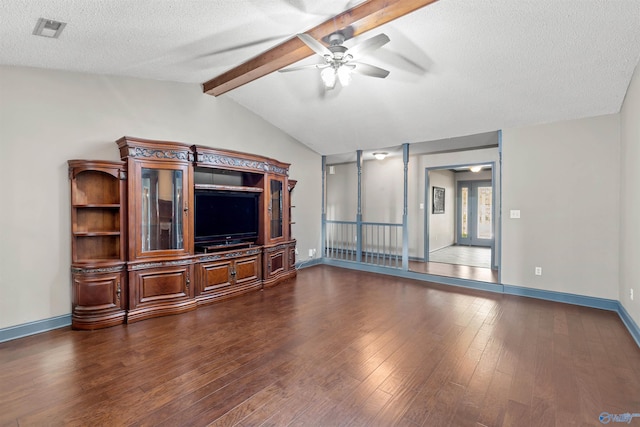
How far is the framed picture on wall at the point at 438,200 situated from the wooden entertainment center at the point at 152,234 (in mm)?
4925

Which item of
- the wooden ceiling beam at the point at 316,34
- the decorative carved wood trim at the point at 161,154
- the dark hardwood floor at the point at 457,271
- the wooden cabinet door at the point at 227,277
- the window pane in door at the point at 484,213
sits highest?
the wooden ceiling beam at the point at 316,34

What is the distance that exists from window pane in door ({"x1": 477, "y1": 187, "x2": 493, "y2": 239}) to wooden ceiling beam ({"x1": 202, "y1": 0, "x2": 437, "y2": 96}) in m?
7.48

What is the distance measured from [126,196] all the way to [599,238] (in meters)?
5.98

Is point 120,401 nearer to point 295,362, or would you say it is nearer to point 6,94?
point 295,362

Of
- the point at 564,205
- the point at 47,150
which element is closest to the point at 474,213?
the point at 564,205

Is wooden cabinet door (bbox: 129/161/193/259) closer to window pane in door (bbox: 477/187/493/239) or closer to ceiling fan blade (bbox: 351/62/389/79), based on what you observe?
ceiling fan blade (bbox: 351/62/389/79)

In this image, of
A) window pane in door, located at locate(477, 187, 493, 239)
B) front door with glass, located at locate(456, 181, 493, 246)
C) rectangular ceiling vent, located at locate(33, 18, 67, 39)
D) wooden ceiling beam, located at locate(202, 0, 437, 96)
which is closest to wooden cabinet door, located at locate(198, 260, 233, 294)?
wooden ceiling beam, located at locate(202, 0, 437, 96)

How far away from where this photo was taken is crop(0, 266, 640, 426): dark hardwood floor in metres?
1.99

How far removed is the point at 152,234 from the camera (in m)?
3.75

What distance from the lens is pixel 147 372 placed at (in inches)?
97.0

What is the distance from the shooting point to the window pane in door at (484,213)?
29.1 feet

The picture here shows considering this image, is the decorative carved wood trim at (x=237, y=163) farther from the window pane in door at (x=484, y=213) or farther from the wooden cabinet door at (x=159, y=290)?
the window pane in door at (x=484, y=213)

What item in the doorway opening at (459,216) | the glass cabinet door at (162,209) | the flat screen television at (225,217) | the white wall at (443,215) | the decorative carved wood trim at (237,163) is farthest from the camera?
the white wall at (443,215)

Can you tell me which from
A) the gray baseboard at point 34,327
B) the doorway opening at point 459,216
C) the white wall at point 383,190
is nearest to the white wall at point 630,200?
the doorway opening at point 459,216
